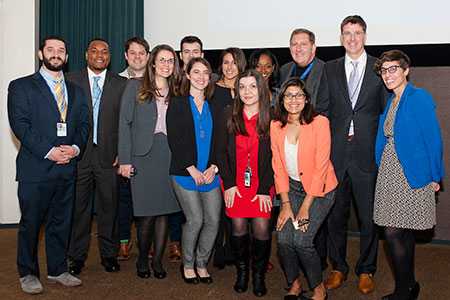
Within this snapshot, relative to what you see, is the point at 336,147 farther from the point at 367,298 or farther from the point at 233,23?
the point at 233,23

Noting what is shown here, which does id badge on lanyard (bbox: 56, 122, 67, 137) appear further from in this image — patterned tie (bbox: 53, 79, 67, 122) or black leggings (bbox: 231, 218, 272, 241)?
black leggings (bbox: 231, 218, 272, 241)

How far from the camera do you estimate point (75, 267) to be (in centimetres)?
424

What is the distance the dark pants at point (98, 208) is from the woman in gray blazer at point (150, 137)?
30 centimetres

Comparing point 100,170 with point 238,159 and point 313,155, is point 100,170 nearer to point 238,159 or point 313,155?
point 238,159

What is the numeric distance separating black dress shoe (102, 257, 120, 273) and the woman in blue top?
2.27 feet

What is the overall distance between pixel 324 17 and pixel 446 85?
4.17ft

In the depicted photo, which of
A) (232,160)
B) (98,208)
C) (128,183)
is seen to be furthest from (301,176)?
(128,183)

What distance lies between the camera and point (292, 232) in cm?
351

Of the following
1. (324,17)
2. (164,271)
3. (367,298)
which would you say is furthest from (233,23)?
(367,298)

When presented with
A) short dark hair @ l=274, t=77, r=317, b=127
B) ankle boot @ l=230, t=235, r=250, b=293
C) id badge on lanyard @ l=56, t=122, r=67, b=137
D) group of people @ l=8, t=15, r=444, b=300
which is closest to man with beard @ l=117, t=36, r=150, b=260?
group of people @ l=8, t=15, r=444, b=300

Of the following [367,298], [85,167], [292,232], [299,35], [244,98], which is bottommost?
[367,298]

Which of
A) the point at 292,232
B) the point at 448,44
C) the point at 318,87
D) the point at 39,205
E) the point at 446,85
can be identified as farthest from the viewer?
the point at 446,85

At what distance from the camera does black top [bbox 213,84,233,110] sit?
12.9 feet

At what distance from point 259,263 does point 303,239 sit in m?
0.43
